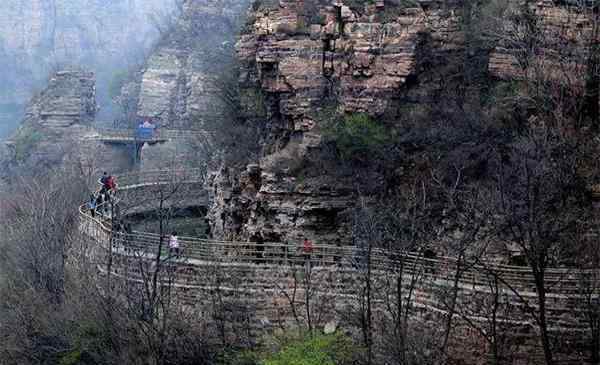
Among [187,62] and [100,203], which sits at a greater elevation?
[100,203]

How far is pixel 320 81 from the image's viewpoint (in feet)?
60.3

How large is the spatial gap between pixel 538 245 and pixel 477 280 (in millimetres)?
3070

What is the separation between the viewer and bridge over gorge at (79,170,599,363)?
1391 centimetres

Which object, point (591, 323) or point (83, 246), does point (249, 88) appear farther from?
point (591, 323)

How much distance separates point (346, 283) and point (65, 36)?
69901 millimetres

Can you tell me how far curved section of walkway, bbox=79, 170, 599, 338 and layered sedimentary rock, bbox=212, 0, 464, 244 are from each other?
3.04 ft

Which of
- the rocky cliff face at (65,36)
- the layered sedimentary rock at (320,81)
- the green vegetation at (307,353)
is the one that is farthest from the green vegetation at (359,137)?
the rocky cliff face at (65,36)

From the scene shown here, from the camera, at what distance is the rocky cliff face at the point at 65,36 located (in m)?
76.4

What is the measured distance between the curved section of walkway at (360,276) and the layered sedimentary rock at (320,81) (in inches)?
36.4

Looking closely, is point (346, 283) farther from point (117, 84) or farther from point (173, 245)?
point (117, 84)

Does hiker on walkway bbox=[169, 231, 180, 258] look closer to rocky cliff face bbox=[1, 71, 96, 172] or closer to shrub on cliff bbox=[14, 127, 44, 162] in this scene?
rocky cliff face bbox=[1, 71, 96, 172]

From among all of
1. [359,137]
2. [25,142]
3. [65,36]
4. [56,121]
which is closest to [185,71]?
[56,121]

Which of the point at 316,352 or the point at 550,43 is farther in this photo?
the point at 550,43

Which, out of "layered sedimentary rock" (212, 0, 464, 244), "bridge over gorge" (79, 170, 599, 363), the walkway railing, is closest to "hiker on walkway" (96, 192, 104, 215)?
"bridge over gorge" (79, 170, 599, 363)
